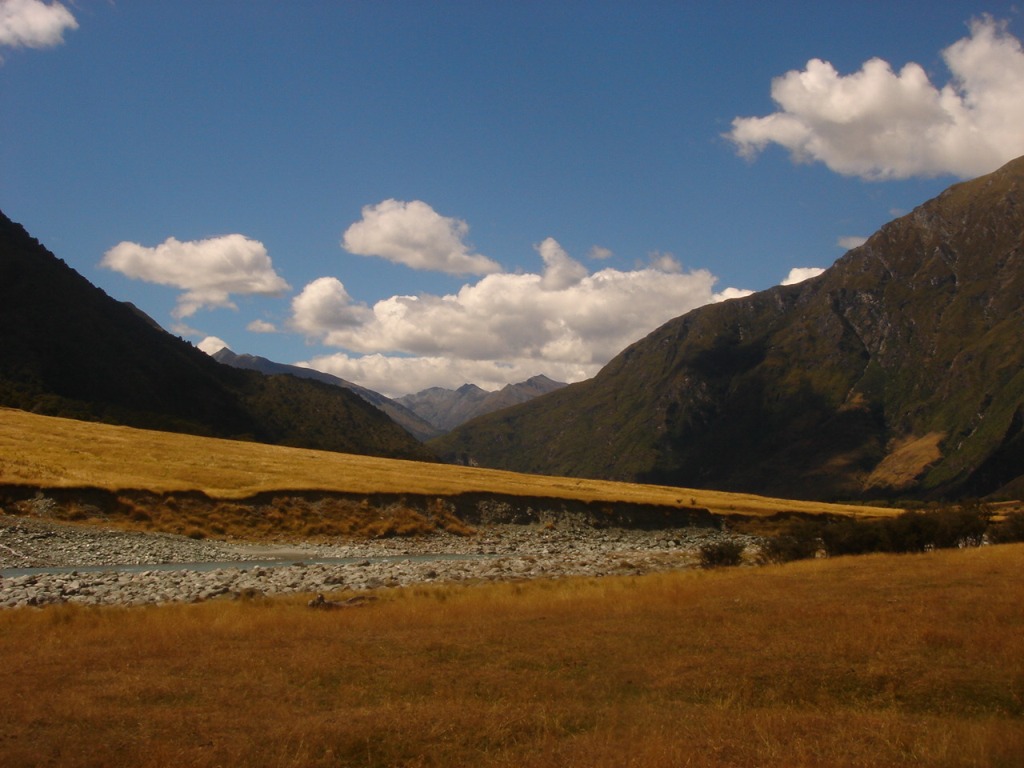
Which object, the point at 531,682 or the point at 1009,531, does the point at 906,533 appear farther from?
the point at 531,682

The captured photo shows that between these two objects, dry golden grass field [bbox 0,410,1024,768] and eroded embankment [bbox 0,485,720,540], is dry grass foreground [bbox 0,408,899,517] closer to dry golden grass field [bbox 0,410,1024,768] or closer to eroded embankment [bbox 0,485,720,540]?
eroded embankment [bbox 0,485,720,540]

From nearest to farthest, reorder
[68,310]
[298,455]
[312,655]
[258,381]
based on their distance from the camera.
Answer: [312,655], [298,455], [68,310], [258,381]

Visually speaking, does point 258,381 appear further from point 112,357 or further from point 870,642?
point 870,642

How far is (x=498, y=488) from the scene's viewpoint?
65188mm

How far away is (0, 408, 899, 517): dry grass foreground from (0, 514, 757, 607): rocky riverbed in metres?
6.66

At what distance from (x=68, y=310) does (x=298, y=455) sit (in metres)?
89.5

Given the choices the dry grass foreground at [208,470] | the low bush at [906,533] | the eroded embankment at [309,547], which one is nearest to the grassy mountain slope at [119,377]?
the dry grass foreground at [208,470]

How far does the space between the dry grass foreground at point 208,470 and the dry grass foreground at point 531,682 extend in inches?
1219

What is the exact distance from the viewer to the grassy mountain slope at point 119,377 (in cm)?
12056

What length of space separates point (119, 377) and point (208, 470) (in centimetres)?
9468

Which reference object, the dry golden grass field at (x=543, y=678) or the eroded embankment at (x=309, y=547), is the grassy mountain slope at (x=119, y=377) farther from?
the dry golden grass field at (x=543, y=678)

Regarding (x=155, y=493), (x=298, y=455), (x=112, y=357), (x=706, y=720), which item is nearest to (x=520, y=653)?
(x=706, y=720)

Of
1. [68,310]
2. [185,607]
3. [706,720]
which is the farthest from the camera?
[68,310]

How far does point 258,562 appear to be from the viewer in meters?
38.1
